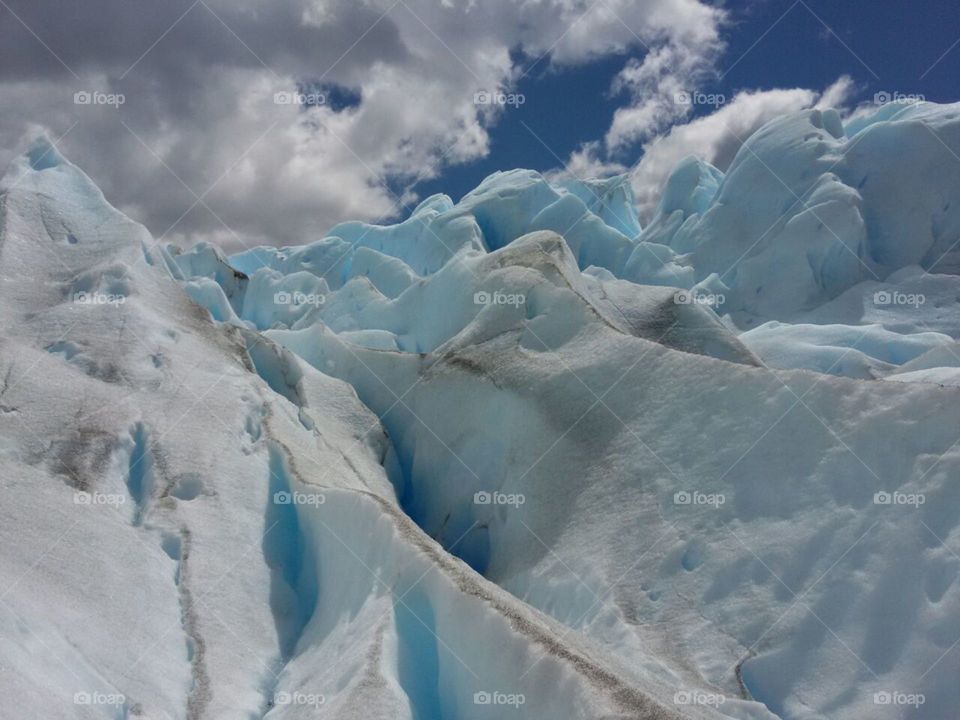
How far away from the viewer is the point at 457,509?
1126cm

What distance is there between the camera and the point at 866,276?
26969mm

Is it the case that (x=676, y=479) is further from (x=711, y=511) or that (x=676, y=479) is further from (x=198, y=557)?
(x=198, y=557)

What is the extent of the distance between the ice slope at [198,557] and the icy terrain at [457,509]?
3 cm

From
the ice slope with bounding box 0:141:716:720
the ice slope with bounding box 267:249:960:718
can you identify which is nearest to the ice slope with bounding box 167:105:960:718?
the ice slope with bounding box 267:249:960:718

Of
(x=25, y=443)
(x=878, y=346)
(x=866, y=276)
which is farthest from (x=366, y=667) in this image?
(x=866, y=276)

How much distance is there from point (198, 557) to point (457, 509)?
455 cm

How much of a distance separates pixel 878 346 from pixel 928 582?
1563 centimetres

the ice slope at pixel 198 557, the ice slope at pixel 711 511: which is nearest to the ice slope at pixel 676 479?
the ice slope at pixel 711 511

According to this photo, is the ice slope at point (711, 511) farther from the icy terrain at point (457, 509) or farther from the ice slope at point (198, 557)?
the ice slope at point (198, 557)

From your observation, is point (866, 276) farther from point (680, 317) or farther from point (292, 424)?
point (292, 424)

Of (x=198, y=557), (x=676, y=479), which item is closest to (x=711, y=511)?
(x=676, y=479)

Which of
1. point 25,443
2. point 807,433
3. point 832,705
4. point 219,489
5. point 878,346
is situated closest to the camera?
point 832,705

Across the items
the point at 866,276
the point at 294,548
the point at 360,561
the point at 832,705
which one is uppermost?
the point at 866,276

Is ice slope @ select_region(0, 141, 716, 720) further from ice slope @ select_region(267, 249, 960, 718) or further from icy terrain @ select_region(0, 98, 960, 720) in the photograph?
ice slope @ select_region(267, 249, 960, 718)
